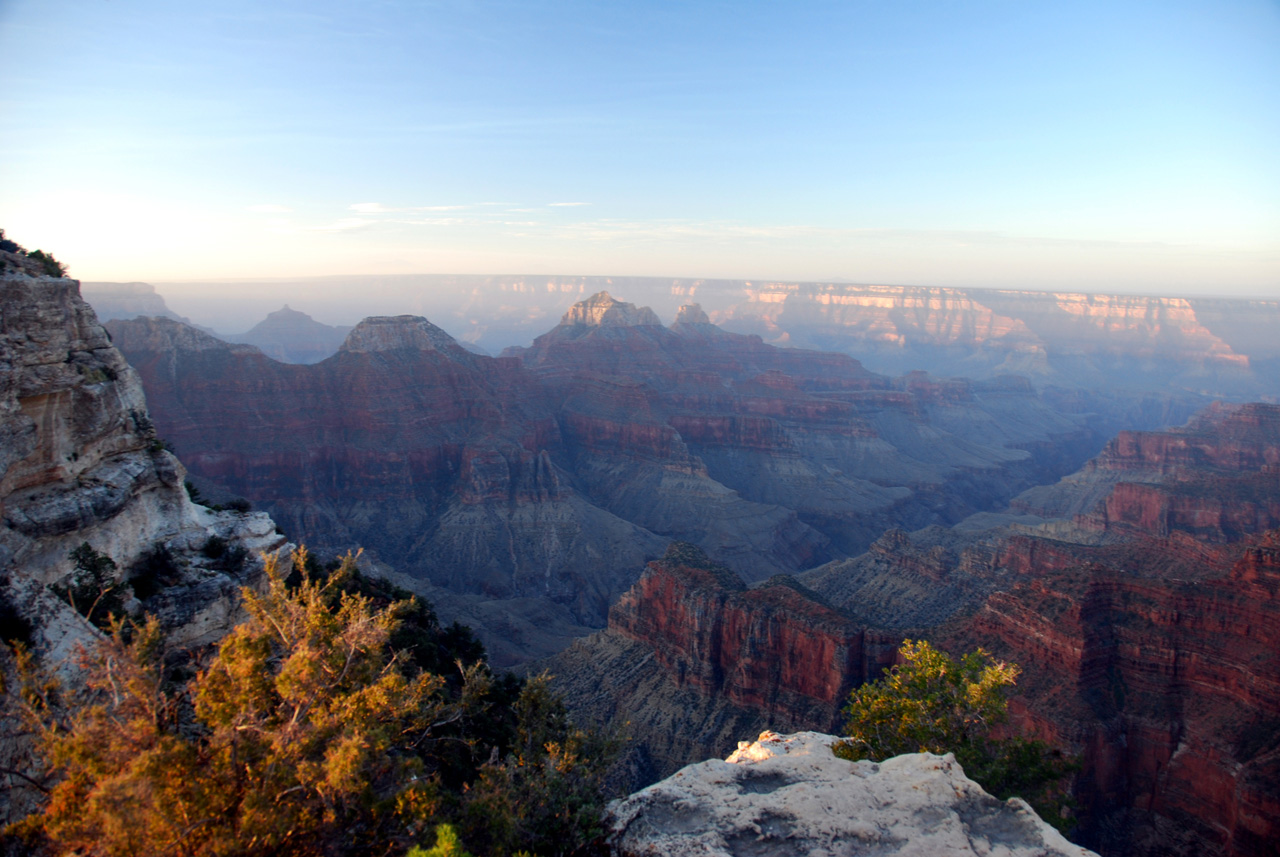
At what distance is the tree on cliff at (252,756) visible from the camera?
8.69 m

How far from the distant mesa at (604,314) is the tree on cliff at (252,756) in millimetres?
142787

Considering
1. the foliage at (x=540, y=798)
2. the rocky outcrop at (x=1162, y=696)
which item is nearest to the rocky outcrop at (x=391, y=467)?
the rocky outcrop at (x=1162, y=696)

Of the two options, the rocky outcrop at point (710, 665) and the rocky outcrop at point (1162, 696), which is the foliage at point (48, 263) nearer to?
the rocky outcrop at point (710, 665)

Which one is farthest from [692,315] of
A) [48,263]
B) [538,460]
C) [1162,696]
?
[48,263]

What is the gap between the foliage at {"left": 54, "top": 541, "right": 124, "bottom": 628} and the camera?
19188 mm

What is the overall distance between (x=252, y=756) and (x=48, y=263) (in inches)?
946

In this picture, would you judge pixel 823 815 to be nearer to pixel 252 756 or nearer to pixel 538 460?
pixel 252 756

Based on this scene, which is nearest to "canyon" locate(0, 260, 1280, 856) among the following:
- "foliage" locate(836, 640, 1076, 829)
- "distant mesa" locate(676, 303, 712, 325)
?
"foliage" locate(836, 640, 1076, 829)

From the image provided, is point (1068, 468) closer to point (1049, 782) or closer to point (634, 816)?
point (1049, 782)

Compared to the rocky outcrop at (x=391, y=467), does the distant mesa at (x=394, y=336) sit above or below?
above

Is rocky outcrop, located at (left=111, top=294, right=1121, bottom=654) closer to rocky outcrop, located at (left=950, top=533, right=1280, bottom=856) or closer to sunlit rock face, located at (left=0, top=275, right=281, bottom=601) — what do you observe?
rocky outcrop, located at (left=950, top=533, right=1280, bottom=856)

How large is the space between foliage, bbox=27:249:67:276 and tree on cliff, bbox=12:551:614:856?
61.7ft

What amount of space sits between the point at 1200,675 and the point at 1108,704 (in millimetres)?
4246

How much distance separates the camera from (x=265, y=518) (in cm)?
2806
